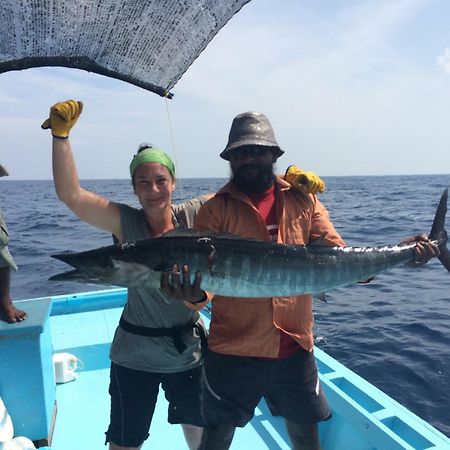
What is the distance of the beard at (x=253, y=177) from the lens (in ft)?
9.53

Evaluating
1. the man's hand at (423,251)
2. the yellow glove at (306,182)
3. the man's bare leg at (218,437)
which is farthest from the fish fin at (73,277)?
the man's hand at (423,251)

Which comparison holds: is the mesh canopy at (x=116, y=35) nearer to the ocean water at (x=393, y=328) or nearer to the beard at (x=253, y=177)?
the ocean water at (x=393, y=328)

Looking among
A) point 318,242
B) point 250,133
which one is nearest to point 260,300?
point 318,242

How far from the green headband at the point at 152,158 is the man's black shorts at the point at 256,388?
4.08 feet

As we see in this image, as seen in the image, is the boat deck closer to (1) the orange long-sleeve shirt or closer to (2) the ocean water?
(1) the orange long-sleeve shirt

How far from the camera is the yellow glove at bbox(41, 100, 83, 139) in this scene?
8.25ft

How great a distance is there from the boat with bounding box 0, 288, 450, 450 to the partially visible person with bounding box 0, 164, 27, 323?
116 mm

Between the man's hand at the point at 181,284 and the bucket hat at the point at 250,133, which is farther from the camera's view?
the bucket hat at the point at 250,133

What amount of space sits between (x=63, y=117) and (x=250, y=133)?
1.09 m

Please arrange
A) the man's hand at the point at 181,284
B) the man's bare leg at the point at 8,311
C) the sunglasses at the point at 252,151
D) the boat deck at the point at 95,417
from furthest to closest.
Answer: the boat deck at the point at 95,417
the man's bare leg at the point at 8,311
the sunglasses at the point at 252,151
the man's hand at the point at 181,284

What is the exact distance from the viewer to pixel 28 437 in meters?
3.66

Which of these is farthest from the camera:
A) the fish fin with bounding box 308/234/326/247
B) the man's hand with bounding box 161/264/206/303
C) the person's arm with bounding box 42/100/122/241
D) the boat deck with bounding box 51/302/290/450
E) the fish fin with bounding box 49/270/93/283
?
the boat deck with bounding box 51/302/290/450

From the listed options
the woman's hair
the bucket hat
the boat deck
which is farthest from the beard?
the boat deck

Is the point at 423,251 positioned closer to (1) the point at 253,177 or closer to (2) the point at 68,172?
(1) the point at 253,177
